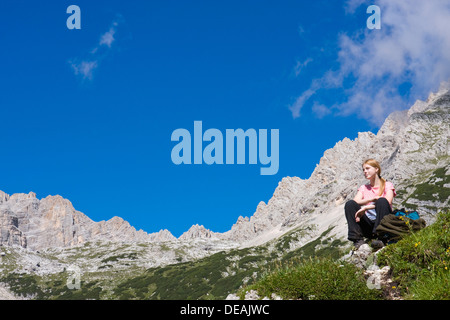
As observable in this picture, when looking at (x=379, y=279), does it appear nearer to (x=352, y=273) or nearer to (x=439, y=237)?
(x=352, y=273)

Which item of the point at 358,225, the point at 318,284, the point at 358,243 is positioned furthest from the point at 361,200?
the point at 318,284

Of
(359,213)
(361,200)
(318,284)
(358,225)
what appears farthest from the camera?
(358,225)

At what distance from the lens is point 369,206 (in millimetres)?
12164

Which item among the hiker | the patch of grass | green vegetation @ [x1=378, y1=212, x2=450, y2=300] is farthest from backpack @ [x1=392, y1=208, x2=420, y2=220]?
the patch of grass

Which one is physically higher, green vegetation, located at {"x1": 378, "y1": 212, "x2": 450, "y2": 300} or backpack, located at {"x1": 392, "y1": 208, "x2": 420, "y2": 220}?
backpack, located at {"x1": 392, "y1": 208, "x2": 420, "y2": 220}

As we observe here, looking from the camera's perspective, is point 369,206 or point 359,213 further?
point 359,213

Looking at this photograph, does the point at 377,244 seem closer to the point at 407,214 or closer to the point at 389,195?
the point at 407,214

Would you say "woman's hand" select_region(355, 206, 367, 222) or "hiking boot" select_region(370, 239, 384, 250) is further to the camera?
"woman's hand" select_region(355, 206, 367, 222)

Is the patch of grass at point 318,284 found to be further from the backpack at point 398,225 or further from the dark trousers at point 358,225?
the dark trousers at point 358,225

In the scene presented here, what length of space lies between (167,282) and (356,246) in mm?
180456

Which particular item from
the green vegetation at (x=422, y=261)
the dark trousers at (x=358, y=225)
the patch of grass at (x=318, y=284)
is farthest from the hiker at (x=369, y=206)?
the patch of grass at (x=318, y=284)

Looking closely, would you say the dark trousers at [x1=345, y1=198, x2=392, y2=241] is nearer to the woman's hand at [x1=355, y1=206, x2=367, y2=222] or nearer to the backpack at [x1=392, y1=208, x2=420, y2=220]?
the woman's hand at [x1=355, y1=206, x2=367, y2=222]

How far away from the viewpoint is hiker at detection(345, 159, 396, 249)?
1213 centimetres
